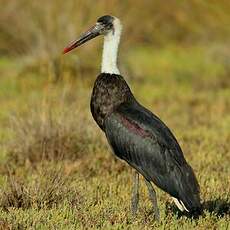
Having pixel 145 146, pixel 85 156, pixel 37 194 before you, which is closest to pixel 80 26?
pixel 85 156

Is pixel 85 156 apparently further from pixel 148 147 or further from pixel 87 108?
pixel 148 147

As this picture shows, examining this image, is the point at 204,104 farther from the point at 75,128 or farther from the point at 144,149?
the point at 144,149

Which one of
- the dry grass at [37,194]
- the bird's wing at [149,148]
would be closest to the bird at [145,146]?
the bird's wing at [149,148]

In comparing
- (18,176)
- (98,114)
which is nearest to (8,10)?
(18,176)

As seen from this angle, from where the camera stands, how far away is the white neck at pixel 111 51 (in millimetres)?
6316

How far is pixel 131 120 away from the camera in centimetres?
588

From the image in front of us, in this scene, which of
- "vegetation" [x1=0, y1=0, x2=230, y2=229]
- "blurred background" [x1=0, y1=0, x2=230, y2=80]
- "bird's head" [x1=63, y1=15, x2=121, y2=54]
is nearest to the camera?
"vegetation" [x1=0, y1=0, x2=230, y2=229]

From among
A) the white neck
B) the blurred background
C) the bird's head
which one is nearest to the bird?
the white neck

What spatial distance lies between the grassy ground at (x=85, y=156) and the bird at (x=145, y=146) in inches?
9.5

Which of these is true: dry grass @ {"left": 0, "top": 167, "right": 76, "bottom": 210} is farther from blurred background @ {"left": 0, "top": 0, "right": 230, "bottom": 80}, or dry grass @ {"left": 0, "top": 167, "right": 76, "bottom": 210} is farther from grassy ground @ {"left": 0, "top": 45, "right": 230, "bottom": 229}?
blurred background @ {"left": 0, "top": 0, "right": 230, "bottom": 80}

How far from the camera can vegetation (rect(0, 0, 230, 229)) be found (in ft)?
20.5

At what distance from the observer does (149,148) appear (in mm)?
5848

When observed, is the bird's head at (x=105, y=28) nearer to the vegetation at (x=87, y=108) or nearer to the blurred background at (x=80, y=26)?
the vegetation at (x=87, y=108)

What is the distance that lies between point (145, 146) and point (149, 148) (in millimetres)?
35
